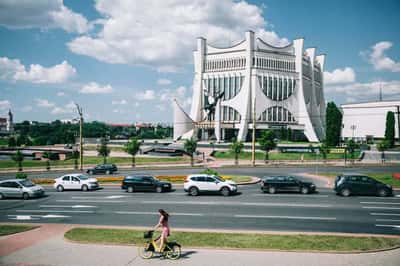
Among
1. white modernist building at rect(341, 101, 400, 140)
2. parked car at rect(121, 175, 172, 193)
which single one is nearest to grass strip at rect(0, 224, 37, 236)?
parked car at rect(121, 175, 172, 193)

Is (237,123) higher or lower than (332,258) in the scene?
higher

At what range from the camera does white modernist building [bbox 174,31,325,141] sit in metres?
108

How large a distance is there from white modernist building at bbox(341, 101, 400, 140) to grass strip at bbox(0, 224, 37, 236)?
386 feet

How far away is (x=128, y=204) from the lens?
922 inches

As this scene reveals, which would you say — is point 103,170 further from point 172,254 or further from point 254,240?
point 172,254

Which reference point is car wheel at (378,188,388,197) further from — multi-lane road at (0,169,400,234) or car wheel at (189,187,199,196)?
car wheel at (189,187,199,196)

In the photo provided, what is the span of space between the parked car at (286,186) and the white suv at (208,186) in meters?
2.75

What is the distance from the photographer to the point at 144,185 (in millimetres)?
28938

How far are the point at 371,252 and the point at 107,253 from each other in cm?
964

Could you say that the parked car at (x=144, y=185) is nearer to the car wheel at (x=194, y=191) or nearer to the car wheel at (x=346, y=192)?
the car wheel at (x=194, y=191)

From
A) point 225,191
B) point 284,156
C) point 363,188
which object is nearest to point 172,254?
point 225,191

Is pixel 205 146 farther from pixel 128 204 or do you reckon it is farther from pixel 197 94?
pixel 128 204

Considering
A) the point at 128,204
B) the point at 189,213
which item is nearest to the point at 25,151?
the point at 128,204

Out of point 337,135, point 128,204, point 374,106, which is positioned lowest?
point 128,204
